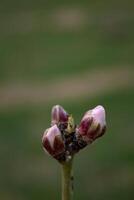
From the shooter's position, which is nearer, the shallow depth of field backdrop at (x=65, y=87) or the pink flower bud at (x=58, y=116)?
the pink flower bud at (x=58, y=116)

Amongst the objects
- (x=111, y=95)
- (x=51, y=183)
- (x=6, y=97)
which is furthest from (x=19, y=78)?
(x=51, y=183)

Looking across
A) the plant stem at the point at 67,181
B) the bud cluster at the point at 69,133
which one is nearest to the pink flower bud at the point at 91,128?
the bud cluster at the point at 69,133

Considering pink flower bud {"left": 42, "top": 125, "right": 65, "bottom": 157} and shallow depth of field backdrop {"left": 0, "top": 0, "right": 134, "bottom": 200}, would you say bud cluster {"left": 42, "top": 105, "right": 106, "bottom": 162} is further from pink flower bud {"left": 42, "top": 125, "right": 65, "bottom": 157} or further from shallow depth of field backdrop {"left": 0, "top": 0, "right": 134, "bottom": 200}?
shallow depth of field backdrop {"left": 0, "top": 0, "right": 134, "bottom": 200}

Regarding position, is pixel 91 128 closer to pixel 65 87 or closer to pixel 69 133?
pixel 69 133

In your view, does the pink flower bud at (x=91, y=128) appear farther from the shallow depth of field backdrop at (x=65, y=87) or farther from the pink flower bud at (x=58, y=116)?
the shallow depth of field backdrop at (x=65, y=87)

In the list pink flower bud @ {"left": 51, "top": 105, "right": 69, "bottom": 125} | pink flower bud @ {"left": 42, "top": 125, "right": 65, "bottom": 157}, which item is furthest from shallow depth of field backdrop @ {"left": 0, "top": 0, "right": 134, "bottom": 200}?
pink flower bud @ {"left": 42, "top": 125, "right": 65, "bottom": 157}

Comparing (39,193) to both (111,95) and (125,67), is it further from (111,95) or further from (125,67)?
(125,67)
